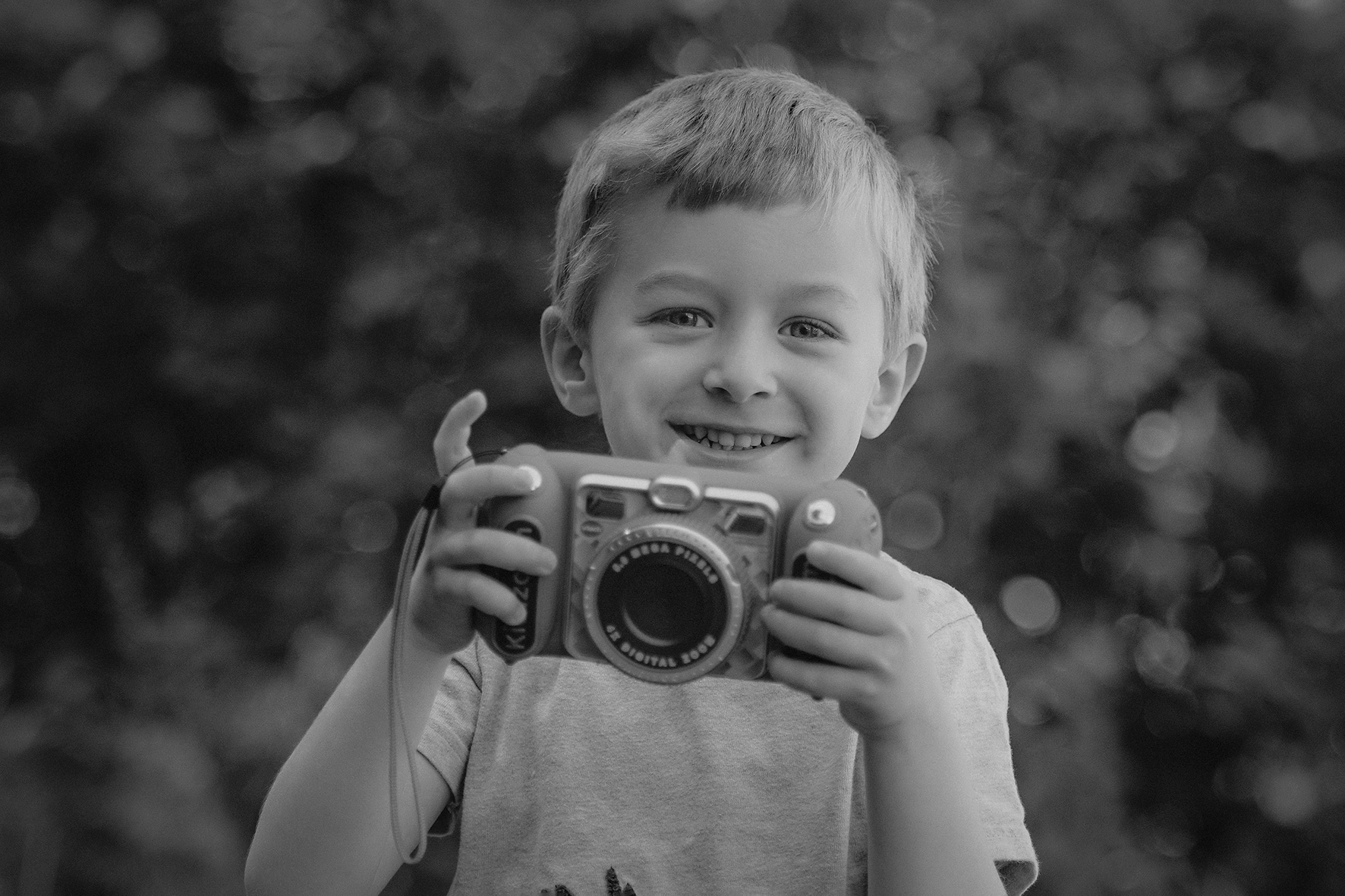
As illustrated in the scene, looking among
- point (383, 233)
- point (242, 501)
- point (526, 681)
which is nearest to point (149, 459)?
point (242, 501)

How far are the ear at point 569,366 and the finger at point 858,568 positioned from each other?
573 mm

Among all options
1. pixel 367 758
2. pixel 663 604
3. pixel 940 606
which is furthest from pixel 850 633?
pixel 367 758

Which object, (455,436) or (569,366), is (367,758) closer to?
(455,436)

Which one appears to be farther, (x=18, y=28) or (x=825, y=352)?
(x=18, y=28)

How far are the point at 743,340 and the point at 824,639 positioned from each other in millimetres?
409

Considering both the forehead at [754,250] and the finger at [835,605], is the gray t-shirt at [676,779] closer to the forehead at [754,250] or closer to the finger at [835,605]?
the finger at [835,605]

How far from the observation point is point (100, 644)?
3254 millimetres

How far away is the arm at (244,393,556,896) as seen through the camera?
139 centimetres

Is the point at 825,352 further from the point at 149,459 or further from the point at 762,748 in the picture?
the point at 149,459

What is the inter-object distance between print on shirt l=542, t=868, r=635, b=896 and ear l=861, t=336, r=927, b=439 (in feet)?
2.09

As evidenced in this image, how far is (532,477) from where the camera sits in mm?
1331

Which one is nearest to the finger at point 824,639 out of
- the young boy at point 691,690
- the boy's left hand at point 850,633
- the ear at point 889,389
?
the boy's left hand at point 850,633

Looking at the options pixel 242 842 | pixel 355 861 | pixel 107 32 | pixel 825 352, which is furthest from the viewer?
pixel 107 32

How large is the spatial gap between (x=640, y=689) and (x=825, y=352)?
447 mm
